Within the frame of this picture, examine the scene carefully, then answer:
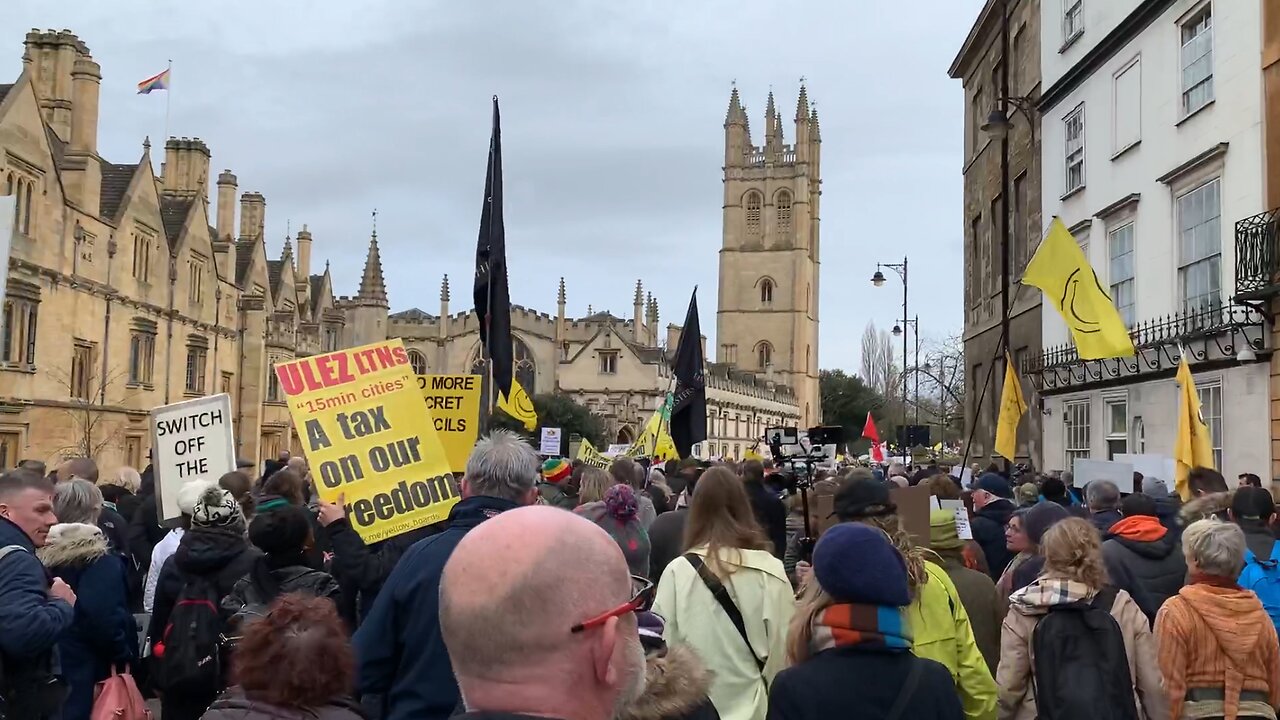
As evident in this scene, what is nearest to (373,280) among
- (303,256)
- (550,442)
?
(303,256)

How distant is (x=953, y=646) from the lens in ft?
15.1

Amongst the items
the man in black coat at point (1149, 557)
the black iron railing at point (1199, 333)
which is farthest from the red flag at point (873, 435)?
the man in black coat at point (1149, 557)

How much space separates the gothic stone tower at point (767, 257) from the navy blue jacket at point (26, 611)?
10338 centimetres

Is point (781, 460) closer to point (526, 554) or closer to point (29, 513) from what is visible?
point (29, 513)

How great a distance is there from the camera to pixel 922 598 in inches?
182

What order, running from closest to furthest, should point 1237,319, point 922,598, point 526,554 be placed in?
point 526,554, point 922,598, point 1237,319

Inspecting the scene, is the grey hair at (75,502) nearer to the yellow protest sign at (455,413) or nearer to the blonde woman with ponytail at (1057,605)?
the yellow protest sign at (455,413)

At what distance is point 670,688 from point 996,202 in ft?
80.9

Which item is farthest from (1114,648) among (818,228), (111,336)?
(818,228)

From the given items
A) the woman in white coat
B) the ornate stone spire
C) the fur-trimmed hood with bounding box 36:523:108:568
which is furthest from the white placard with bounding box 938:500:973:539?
the ornate stone spire

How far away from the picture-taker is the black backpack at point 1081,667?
468 centimetres

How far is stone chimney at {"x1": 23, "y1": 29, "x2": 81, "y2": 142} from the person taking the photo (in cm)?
2767

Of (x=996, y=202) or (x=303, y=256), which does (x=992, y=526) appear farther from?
(x=303, y=256)

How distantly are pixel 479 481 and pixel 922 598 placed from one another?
6.36 ft
